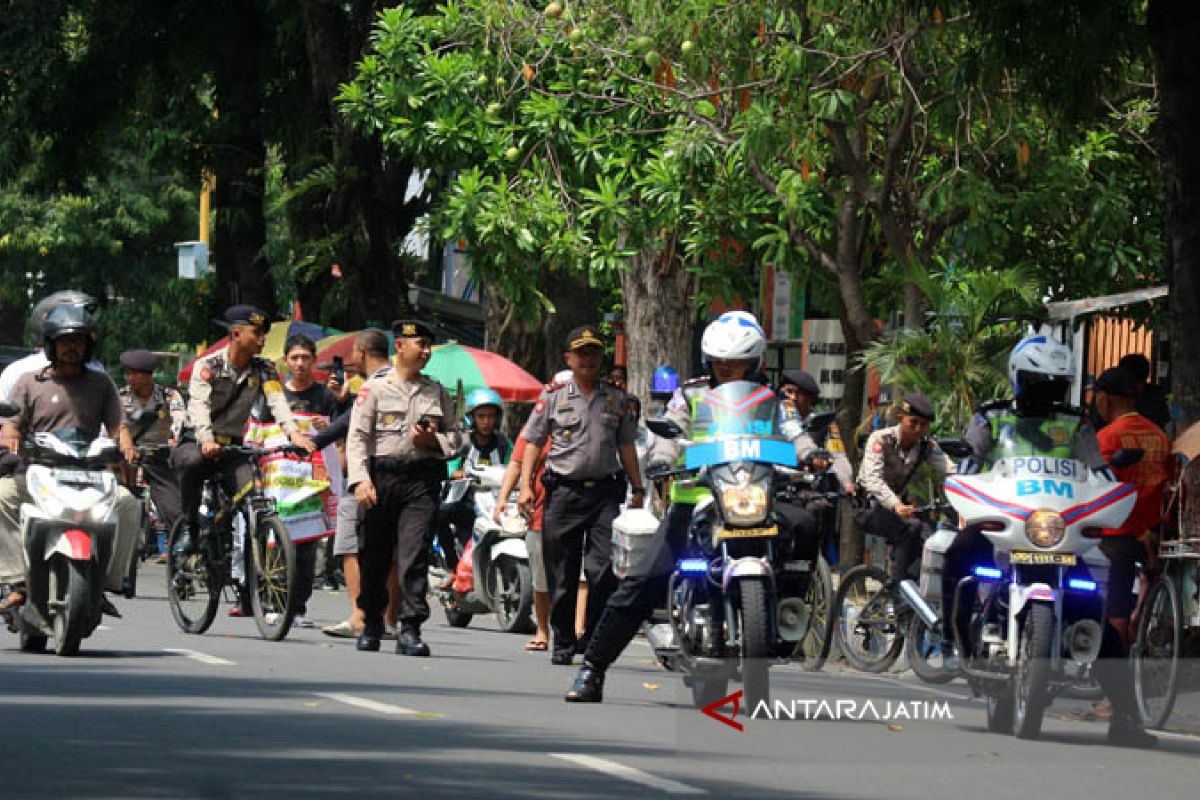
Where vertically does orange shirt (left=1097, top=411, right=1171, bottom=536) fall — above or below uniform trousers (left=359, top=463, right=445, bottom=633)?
above

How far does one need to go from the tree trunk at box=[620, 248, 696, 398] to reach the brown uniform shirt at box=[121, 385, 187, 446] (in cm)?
409

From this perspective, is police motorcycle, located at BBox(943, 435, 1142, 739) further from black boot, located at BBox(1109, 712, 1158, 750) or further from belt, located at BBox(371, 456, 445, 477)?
belt, located at BBox(371, 456, 445, 477)

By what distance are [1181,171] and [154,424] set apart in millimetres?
9705

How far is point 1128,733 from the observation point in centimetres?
1227

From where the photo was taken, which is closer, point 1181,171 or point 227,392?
point 1181,171

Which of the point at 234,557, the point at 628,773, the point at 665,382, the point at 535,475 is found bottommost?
the point at 628,773

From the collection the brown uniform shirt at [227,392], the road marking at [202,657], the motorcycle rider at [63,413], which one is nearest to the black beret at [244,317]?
the brown uniform shirt at [227,392]

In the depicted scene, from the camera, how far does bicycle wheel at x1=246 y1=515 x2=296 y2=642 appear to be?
16.2m

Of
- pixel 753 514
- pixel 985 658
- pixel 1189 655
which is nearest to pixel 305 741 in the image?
pixel 753 514

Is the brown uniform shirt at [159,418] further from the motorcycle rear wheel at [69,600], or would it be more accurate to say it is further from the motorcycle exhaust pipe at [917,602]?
the motorcycle exhaust pipe at [917,602]

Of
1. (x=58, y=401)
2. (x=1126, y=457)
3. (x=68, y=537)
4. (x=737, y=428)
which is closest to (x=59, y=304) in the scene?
(x=58, y=401)

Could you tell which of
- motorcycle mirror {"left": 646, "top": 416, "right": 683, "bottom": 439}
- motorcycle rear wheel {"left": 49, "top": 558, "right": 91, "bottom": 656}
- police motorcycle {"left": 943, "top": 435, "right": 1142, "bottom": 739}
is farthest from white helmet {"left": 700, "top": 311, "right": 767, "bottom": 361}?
motorcycle rear wheel {"left": 49, "top": 558, "right": 91, "bottom": 656}

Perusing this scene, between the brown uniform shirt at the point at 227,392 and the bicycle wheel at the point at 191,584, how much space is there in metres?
0.66

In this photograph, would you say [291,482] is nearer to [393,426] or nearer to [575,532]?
[393,426]
